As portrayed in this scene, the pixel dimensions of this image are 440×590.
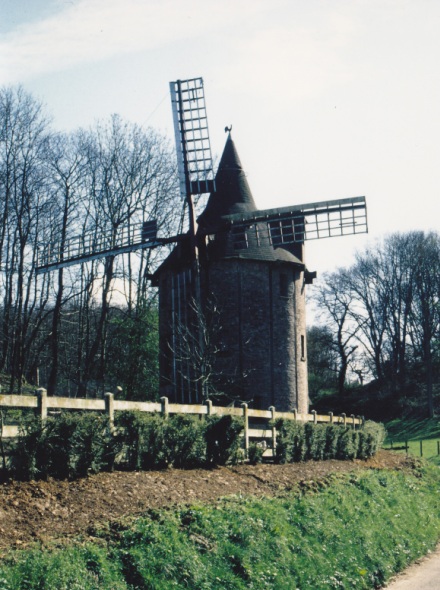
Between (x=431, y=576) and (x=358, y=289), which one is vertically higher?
(x=358, y=289)

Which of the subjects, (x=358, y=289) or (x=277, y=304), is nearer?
(x=277, y=304)

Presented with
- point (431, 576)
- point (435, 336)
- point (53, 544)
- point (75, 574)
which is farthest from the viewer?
point (435, 336)

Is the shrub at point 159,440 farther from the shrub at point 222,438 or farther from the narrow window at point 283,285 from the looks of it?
the narrow window at point 283,285

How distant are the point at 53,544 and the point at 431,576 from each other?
23.1 ft

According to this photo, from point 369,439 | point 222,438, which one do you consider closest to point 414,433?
point 369,439

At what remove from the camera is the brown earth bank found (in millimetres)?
9586

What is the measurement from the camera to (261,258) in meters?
30.7

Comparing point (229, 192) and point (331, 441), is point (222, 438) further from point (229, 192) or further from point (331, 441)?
point (229, 192)

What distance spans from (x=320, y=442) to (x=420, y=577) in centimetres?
884

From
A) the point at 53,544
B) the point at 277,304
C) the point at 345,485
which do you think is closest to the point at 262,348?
the point at 277,304

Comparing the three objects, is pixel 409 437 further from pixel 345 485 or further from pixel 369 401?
pixel 345 485

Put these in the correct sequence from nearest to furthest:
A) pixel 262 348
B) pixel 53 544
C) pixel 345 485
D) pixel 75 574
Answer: pixel 75 574 < pixel 53 544 < pixel 345 485 < pixel 262 348

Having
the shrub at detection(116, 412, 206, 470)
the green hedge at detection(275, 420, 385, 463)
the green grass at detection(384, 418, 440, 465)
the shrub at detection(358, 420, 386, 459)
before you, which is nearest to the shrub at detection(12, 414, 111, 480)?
the shrub at detection(116, 412, 206, 470)

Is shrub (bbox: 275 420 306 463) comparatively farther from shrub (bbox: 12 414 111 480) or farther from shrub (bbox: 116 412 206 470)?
shrub (bbox: 12 414 111 480)
